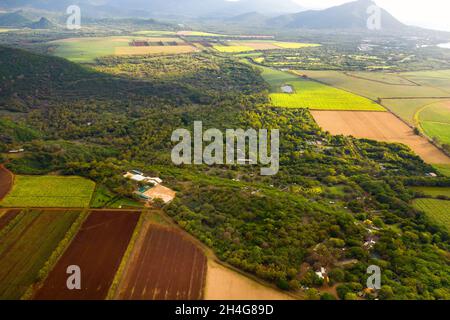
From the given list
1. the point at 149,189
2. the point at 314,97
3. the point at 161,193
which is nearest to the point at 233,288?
the point at 161,193

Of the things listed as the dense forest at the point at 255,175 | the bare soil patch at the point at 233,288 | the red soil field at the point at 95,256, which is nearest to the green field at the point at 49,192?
the dense forest at the point at 255,175

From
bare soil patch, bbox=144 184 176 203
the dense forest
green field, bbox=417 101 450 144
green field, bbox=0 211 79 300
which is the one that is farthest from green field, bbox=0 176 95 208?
green field, bbox=417 101 450 144

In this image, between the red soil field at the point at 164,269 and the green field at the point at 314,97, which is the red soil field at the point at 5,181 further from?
the green field at the point at 314,97

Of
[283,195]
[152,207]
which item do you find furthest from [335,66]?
[152,207]

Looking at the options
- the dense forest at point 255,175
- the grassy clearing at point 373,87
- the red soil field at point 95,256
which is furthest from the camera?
the grassy clearing at point 373,87

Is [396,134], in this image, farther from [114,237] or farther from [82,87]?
[82,87]

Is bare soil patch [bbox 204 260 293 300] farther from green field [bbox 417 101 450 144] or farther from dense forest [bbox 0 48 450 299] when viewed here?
green field [bbox 417 101 450 144]
